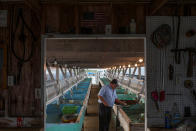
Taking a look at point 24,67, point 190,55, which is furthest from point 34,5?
point 190,55

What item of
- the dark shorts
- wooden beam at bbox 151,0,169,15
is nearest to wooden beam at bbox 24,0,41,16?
wooden beam at bbox 151,0,169,15

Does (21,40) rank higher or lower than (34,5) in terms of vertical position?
lower

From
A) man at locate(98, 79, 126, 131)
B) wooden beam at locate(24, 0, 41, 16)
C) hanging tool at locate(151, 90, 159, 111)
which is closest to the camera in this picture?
wooden beam at locate(24, 0, 41, 16)

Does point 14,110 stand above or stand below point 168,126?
above

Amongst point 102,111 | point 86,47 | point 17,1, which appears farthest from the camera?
point 102,111

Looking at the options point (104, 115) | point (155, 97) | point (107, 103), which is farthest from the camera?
point (104, 115)

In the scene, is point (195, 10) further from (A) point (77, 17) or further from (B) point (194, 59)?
(A) point (77, 17)

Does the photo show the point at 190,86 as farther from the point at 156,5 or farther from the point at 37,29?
the point at 37,29

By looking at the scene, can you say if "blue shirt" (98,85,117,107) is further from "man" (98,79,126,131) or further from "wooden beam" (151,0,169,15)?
"wooden beam" (151,0,169,15)

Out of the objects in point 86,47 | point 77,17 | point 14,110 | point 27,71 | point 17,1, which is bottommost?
point 14,110

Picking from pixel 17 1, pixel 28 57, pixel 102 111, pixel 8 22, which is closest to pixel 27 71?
pixel 28 57

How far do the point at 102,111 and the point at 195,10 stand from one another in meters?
3.60

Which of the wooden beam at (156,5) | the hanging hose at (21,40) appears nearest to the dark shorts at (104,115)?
the hanging hose at (21,40)

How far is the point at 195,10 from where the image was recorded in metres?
3.43
